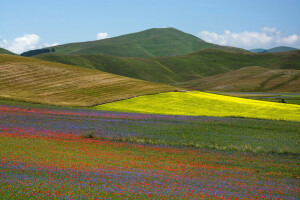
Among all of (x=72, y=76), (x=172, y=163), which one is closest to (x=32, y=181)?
(x=172, y=163)

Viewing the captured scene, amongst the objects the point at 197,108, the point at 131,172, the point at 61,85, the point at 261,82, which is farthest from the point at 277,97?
the point at 131,172

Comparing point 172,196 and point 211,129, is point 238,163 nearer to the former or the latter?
point 172,196

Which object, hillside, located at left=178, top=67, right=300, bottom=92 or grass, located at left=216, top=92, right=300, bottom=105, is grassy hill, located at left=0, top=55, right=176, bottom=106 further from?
hillside, located at left=178, top=67, right=300, bottom=92

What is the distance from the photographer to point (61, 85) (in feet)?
225

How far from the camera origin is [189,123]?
37469 millimetres

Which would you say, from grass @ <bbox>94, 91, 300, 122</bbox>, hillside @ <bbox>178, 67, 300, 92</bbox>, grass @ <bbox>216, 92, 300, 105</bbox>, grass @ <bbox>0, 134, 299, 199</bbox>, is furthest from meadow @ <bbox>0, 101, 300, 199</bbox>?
hillside @ <bbox>178, 67, 300, 92</bbox>

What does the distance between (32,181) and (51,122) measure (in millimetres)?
20881

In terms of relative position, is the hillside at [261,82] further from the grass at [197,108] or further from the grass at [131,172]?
the grass at [131,172]

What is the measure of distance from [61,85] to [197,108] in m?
27.5

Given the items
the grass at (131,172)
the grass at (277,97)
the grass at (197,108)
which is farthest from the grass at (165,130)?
the grass at (277,97)

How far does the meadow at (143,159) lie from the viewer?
12883 mm

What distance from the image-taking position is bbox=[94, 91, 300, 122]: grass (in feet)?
162

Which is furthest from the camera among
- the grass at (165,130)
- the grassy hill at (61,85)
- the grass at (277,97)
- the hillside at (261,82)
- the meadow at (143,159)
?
the hillside at (261,82)

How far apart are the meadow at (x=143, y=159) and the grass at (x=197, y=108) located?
39.4ft
